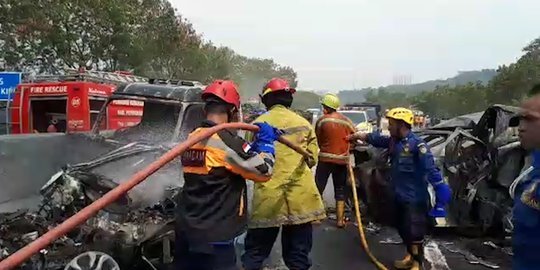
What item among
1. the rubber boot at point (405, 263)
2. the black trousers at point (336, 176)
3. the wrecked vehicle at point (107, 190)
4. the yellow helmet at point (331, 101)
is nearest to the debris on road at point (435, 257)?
the rubber boot at point (405, 263)

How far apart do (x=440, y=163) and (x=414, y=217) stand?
141 cm

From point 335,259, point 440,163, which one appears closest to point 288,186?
point 335,259

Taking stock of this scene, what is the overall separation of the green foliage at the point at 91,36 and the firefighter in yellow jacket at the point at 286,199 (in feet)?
51.6

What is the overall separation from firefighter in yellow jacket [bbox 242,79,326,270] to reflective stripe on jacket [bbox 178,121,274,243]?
1.05 metres

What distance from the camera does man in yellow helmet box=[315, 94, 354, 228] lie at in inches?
302

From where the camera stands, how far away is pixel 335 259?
6.26m

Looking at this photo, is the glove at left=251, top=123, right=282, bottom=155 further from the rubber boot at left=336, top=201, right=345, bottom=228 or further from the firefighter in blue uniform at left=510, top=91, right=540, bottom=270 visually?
the rubber boot at left=336, top=201, right=345, bottom=228

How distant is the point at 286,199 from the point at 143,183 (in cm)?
145

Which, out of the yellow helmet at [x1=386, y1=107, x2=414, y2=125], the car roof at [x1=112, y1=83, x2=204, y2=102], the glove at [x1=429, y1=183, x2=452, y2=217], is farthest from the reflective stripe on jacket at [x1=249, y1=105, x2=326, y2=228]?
the car roof at [x1=112, y1=83, x2=204, y2=102]

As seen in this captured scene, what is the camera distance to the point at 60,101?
1359 centimetres

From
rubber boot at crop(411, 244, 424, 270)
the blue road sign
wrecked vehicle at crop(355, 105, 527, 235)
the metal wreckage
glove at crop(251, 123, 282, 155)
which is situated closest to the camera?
glove at crop(251, 123, 282, 155)

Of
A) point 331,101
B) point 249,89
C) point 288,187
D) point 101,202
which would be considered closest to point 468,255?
point 331,101

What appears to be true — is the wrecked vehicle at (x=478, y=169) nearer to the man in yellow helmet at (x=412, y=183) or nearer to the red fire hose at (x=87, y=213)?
the man in yellow helmet at (x=412, y=183)

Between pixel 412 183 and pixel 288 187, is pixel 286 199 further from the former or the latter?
pixel 412 183
